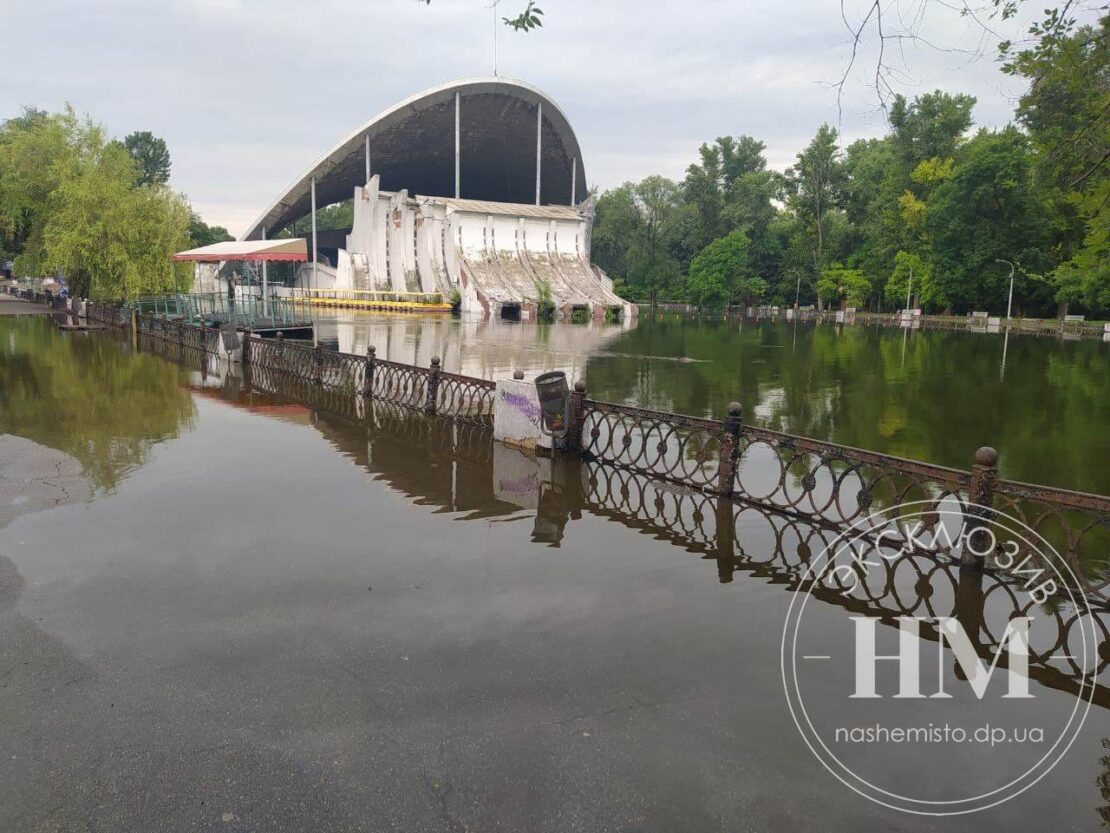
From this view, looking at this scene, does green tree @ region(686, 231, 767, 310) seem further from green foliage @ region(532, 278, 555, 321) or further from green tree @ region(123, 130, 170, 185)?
green tree @ region(123, 130, 170, 185)

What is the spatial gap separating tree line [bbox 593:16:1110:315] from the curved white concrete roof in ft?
35.1

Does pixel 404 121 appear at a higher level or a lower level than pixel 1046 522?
higher

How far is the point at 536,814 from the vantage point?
11.0 ft

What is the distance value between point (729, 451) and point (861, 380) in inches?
563

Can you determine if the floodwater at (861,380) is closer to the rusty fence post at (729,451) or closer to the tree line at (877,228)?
the rusty fence post at (729,451)

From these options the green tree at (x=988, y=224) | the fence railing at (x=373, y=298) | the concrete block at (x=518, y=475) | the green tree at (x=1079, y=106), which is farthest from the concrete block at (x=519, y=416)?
the green tree at (x=988, y=224)

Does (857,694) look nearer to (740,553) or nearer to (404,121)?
(740,553)

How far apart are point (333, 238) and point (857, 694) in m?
99.0

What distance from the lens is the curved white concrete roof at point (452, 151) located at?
63375 millimetres

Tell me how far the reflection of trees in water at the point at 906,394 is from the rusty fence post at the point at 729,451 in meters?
4.12

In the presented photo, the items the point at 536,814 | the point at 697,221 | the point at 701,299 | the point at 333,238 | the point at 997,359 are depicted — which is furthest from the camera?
the point at 333,238

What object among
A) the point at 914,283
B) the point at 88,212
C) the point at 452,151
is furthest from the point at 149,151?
the point at 914,283

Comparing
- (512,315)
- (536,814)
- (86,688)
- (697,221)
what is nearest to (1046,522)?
(536,814)

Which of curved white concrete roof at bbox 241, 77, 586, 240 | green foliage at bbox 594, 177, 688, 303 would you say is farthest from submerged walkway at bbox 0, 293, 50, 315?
green foliage at bbox 594, 177, 688, 303
